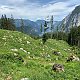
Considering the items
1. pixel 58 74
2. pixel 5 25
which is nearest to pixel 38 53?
pixel 58 74

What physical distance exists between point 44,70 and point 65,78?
9.19ft

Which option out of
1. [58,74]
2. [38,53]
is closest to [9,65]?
[58,74]

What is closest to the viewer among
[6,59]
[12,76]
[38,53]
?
[12,76]

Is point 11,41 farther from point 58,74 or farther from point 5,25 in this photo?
point 5,25

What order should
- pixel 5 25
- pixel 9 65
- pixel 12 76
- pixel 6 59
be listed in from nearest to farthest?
1. pixel 12 76
2. pixel 9 65
3. pixel 6 59
4. pixel 5 25

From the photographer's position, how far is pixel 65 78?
2208 centimetres

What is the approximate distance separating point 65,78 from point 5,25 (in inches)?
4686

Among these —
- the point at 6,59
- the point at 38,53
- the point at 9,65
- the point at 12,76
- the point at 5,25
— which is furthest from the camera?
the point at 5,25

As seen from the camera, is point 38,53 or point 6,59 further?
point 38,53

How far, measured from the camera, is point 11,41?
45.8 meters

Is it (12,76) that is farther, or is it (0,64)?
(0,64)

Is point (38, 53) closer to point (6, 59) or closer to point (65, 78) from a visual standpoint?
point (6, 59)

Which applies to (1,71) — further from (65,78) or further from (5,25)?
(5,25)

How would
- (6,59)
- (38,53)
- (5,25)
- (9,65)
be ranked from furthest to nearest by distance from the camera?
1. (5,25)
2. (38,53)
3. (6,59)
4. (9,65)
